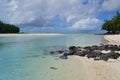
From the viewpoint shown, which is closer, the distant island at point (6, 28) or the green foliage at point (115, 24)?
the green foliage at point (115, 24)

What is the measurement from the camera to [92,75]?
15.0 metres

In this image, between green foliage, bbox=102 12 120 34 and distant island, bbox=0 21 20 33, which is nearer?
green foliage, bbox=102 12 120 34

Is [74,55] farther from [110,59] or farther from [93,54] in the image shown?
[110,59]

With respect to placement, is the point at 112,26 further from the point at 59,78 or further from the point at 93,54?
the point at 59,78

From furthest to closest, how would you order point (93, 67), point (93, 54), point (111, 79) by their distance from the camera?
point (93, 54)
point (93, 67)
point (111, 79)

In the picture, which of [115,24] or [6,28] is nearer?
[115,24]

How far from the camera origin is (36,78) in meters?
14.9

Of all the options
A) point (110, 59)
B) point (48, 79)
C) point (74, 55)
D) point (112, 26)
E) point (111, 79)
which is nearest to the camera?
point (111, 79)

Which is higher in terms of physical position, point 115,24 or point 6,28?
point 115,24

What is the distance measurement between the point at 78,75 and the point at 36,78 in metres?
2.61

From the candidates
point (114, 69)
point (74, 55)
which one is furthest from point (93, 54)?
point (114, 69)

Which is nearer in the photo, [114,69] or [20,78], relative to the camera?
[20,78]

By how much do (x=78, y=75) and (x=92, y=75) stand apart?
3.11 ft

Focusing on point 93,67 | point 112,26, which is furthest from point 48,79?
point 112,26
